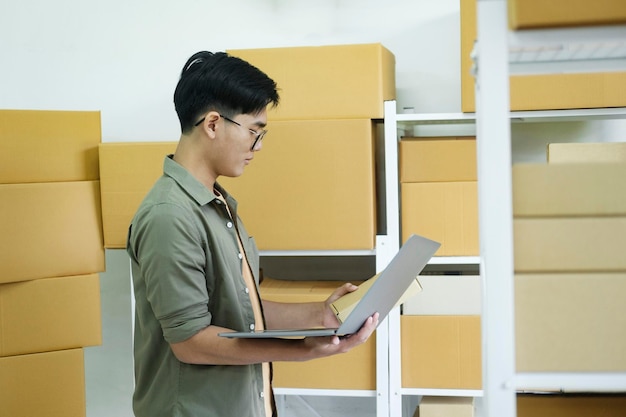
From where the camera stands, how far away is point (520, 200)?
87 centimetres

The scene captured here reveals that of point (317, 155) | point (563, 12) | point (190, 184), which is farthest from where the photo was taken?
point (317, 155)

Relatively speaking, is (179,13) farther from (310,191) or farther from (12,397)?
(12,397)

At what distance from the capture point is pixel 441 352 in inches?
94.8

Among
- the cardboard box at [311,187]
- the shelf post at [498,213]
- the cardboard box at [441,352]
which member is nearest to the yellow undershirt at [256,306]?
the cardboard box at [311,187]

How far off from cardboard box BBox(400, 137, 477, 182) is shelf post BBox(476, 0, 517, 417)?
1561 mm

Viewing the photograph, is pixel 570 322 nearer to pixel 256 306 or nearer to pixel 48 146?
pixel 256 306

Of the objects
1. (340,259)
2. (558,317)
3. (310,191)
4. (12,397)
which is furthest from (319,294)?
(558,317)

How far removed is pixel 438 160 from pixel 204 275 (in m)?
1.11

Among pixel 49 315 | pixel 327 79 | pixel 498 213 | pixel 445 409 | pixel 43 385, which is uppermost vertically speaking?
pixel 327 79

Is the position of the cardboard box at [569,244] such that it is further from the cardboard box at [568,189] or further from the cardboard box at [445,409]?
the cardboard box at [445,409]

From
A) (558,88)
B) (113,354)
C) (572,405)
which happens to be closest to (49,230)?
(113,354)

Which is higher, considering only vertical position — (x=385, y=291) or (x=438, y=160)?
(x=438, y=160)

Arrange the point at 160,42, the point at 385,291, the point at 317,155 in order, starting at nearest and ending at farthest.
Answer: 1. the point at 385,291
2. the point at 317,155
3. the point at 160,42

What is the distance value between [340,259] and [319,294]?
1.69 feet
